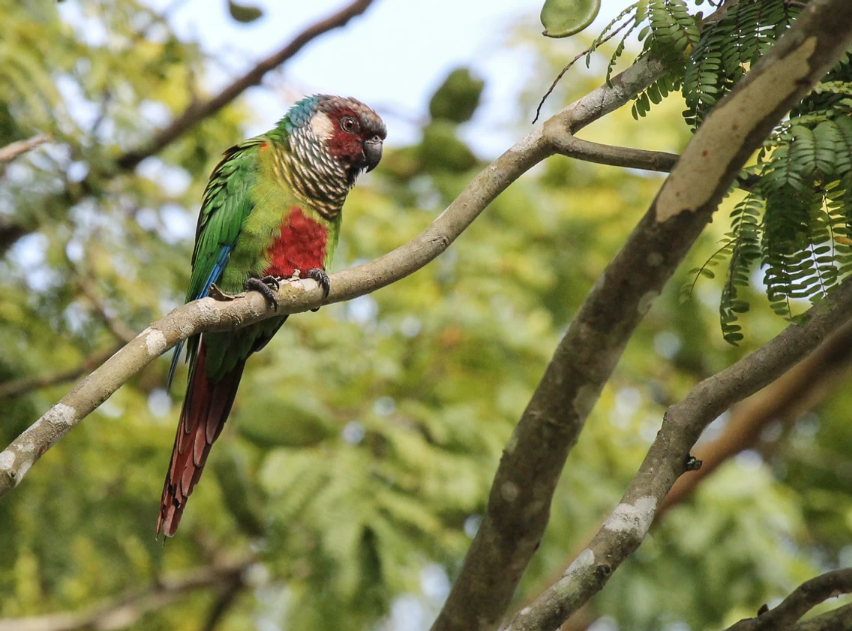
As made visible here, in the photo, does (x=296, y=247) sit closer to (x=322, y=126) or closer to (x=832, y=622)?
(x=322, y=126)

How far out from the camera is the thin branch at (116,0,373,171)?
4172 mm

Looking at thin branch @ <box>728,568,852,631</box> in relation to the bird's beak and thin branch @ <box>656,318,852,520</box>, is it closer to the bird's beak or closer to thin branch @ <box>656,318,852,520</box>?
thin branch @ <box>656,318,852,520</box>

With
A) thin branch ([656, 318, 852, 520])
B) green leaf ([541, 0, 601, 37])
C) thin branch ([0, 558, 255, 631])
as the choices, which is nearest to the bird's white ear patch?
green leaf ([541, 0, 601, 37])

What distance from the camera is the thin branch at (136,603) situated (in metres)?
5.11

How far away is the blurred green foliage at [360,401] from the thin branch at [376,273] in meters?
1.88

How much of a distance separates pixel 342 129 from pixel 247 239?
81cm

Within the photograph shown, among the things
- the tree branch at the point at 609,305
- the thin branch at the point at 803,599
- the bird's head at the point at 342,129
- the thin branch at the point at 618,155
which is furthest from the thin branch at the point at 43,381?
the thin branch at the point at 803,599

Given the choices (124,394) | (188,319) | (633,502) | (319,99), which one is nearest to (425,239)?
(188,319)

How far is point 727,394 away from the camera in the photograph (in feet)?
7.48

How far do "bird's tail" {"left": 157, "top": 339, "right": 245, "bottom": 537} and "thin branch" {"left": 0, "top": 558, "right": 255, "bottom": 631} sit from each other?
1884 mm

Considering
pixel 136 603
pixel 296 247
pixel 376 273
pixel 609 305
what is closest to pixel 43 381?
pixel 296 247

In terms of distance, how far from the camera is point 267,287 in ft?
9.42

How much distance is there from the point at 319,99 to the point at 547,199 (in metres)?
2.25

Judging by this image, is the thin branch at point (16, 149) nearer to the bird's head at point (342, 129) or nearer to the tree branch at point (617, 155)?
the bird's head at point (342, 129)
